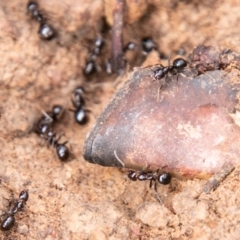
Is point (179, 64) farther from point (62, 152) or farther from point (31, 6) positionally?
point (31, 6)

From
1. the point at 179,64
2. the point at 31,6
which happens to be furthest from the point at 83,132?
the point at 31,6

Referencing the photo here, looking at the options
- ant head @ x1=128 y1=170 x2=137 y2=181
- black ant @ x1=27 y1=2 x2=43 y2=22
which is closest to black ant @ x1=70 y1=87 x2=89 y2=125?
black ant @ x1=27 y1=2 x2=43 y2=22

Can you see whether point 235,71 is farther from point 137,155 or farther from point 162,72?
point 137,155

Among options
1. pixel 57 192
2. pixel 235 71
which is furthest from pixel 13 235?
pixel 235 71

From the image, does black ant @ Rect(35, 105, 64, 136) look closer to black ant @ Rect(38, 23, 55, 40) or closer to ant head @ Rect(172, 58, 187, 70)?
black ant @ Rect(38, 23, 55, 40)

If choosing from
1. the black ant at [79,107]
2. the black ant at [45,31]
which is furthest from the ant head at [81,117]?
the black ant at [45,31]

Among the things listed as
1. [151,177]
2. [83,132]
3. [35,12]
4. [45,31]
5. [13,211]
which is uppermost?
[35,12]
